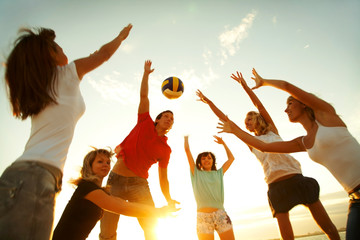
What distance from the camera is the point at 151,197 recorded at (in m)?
4.69

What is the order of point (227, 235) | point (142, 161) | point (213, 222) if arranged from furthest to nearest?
point (213, 222) < point (227, 235) < point (142, 161)

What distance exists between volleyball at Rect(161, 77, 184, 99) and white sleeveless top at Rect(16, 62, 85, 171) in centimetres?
462

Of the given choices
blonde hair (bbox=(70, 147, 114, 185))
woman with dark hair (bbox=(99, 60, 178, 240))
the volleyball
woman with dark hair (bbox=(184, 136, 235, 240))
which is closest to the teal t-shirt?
woman with dark hair (bbox=(184, 136, 235, 240))

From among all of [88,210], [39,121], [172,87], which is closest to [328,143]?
[88,210]

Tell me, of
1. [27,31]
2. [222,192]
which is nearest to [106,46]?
[27,31]

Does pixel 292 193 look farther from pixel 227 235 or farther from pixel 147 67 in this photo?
pixel 147 67

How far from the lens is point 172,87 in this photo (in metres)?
6.74

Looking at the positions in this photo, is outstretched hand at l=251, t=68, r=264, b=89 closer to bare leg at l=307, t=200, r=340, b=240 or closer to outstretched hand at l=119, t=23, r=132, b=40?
outstretched hand at l=119, t=23, r=132, b=40

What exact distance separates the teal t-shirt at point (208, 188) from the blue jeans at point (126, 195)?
1.60 m

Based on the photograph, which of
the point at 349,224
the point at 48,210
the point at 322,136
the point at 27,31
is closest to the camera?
the point at 48,210

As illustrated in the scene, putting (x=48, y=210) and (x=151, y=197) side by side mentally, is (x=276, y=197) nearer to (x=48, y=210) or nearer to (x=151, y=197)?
(x=151, y=197)

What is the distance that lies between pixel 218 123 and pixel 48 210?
299 cm

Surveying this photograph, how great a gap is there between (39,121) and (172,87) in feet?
16.4

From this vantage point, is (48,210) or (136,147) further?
(136,147)
